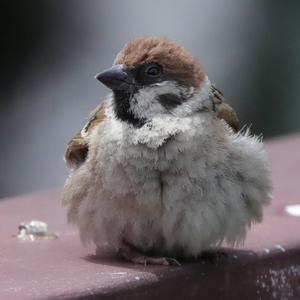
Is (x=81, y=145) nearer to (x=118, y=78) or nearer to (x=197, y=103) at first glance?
(x=118, y=78)

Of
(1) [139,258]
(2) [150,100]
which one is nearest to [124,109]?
(2) [150,100]

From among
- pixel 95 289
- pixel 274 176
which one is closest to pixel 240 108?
pixel 274 176

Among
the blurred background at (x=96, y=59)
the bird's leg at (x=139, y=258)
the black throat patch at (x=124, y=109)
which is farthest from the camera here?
the blurred background at (x=96, y=59)

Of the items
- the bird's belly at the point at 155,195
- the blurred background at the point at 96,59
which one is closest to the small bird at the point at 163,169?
the bird's belly at the point at 155,195

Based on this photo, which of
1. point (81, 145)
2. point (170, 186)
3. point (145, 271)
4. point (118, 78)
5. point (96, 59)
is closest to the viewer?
point (145, 271)

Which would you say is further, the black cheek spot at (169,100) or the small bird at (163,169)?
the black cheek spot at (169,100)

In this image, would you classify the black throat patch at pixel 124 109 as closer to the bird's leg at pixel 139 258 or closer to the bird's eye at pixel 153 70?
the bird's eye at pixel 153 70

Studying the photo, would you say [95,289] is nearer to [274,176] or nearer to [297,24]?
[274,176]
